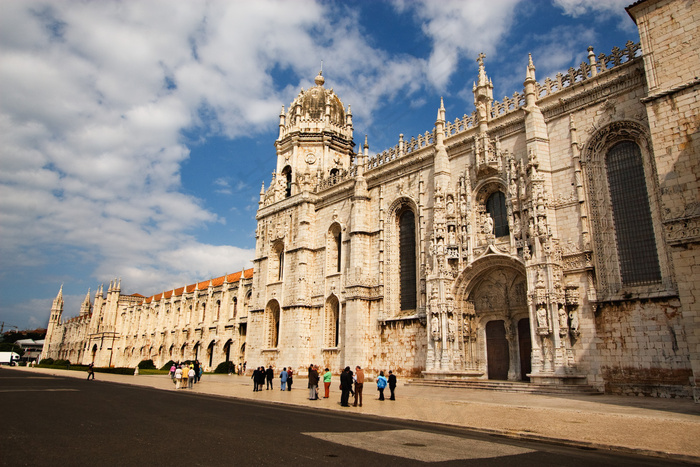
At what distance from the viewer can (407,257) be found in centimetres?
2888

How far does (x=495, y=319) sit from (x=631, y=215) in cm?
815

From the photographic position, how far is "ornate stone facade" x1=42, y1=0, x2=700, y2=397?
17.2 metres

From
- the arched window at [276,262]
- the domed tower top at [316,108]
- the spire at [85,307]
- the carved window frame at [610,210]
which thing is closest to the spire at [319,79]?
the domed tower top at [316,108]

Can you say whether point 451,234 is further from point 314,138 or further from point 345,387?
point 314,138

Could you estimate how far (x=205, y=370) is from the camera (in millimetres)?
51844

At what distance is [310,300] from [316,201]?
7.49 metres

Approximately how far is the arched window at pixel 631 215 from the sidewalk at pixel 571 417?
4930 mm

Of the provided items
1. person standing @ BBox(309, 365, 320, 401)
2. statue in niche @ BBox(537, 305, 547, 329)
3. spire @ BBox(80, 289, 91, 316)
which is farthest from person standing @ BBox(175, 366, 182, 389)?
spire @ BBox(80, 289, 91, 316)

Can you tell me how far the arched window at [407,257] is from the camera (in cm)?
2812

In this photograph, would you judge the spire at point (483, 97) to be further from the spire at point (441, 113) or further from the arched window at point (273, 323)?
the arched window at point (273, 323)

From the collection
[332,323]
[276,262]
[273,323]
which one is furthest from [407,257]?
[273,323]

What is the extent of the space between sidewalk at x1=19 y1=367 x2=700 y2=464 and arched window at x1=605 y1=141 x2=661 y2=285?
16.2 ft

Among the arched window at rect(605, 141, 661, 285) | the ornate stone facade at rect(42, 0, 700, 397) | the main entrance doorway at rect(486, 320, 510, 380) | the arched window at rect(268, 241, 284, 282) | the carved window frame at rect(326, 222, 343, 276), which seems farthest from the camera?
the arched window at rect(268, 241, 284, 282)

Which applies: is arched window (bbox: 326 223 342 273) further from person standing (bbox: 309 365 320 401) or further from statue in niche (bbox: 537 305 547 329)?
statue in niche (bbox: 537 305 547 329)
